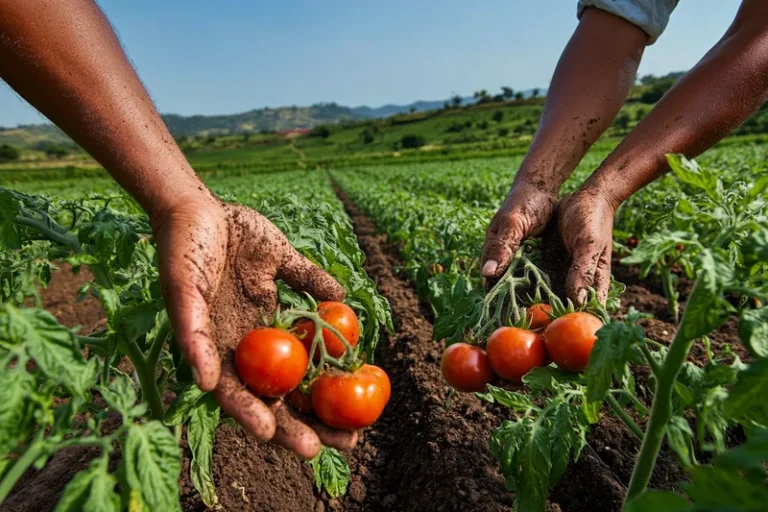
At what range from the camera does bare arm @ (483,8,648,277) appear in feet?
8.68

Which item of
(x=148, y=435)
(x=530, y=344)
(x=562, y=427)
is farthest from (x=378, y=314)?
(x=148, y=435)

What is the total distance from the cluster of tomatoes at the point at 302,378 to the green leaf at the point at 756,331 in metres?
0.94

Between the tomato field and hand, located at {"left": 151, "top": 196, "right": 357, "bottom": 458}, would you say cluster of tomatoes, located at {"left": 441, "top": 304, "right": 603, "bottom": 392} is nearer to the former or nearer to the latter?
the tomato field

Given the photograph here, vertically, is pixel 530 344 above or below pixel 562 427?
above

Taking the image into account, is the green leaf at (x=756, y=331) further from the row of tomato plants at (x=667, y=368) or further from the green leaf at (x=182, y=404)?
the green leaf at (x=182, y=404)

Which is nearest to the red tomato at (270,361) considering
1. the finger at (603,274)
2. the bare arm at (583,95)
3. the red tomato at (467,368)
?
the red tomato at (467,368)

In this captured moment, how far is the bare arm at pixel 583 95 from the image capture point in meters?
2.65

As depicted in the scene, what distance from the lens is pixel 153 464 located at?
1.08 m

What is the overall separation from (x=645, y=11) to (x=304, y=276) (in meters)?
2.15

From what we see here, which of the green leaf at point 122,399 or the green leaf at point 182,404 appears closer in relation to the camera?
the green leaf at point 122,399

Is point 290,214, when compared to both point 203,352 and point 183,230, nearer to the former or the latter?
point 183,230

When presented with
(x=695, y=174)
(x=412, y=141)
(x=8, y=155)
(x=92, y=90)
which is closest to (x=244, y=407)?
(x=92, y=90)

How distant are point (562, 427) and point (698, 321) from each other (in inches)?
24.2

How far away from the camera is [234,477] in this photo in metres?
2.47
